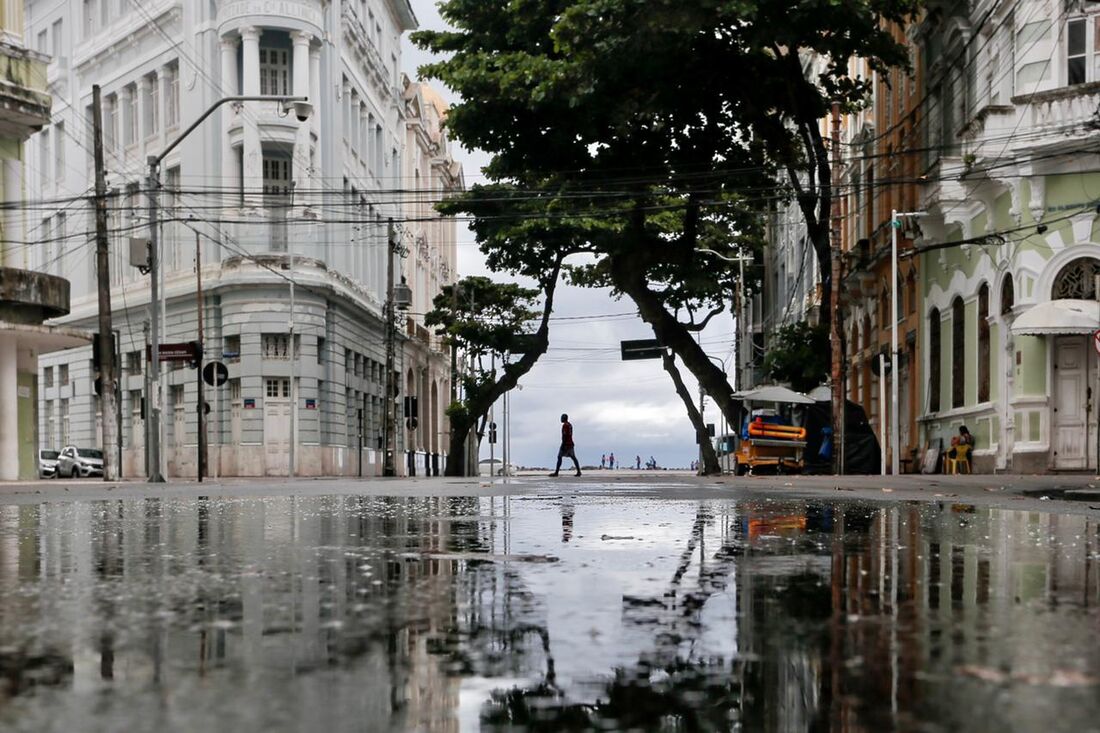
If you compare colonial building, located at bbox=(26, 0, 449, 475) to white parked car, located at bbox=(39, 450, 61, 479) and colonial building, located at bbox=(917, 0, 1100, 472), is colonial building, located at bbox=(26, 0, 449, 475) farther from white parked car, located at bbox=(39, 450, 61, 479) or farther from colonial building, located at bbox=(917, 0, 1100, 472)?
colonial building, located at bbox=(917, 0, 1100, 472)

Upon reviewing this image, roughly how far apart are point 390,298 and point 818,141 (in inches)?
951

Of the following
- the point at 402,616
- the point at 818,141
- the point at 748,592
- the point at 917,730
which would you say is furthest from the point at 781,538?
the point at 818,141

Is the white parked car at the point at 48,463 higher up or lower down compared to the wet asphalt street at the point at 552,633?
lower down

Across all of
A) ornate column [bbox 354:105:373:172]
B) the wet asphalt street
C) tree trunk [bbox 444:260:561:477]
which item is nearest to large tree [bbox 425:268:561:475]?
tree trunk [bbox 444:260:561:477]

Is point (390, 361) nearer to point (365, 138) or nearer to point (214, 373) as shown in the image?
point (365, 138)

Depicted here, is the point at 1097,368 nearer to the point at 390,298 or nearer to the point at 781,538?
the point at 781,538

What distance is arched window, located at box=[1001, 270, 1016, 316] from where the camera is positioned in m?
29.9

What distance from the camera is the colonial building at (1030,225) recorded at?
2789cm

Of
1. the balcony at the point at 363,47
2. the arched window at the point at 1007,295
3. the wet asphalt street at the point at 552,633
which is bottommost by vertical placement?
the wet asphalt street at the point at 552,633

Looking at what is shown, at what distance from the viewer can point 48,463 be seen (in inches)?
2153

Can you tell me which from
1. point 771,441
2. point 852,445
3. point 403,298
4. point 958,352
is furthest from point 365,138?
point 958,352

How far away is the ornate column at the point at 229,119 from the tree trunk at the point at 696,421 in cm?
1889

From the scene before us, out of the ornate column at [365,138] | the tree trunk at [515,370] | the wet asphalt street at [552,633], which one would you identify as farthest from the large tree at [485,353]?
the wet asphalt street at [552,633]

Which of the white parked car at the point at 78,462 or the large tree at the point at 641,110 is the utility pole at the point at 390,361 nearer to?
the white parked car at the point at 78,462
